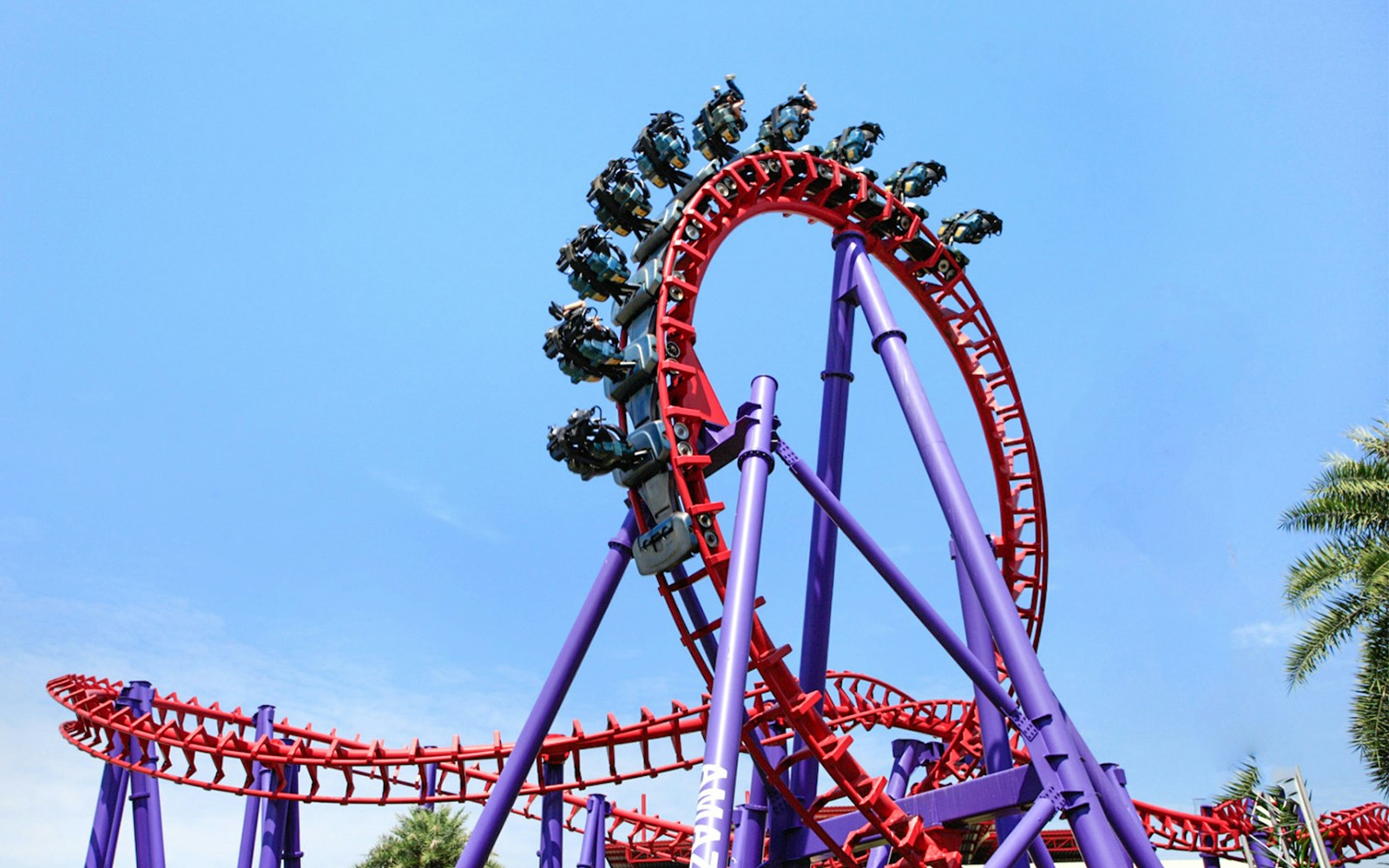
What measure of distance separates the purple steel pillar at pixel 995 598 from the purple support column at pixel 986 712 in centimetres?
105

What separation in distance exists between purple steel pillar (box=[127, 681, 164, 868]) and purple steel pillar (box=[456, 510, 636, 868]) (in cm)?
350

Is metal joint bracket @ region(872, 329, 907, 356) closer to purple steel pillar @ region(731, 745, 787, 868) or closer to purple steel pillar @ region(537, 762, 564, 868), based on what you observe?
purple steel pillar @ region(731, 745, 787, 868)

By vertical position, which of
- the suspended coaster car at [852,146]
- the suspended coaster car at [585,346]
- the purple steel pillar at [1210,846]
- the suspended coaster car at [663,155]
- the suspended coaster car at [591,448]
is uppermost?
the suspended coaster car at [852,146]

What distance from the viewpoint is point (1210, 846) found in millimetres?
14680

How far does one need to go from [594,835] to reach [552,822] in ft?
4.77

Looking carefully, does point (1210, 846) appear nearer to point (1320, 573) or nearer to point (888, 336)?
point (1320, 573)

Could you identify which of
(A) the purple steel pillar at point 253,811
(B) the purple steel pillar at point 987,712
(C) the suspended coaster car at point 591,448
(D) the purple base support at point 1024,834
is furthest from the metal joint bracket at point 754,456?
(A) the purple steel pillar at point 253,811

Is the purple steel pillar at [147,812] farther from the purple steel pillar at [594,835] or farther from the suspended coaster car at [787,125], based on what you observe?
the suspended coaster car at [787,125]

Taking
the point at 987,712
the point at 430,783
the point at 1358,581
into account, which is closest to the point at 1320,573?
the point at 1358,581

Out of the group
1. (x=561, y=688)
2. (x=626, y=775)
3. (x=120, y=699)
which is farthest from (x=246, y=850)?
(x=561, y=688)

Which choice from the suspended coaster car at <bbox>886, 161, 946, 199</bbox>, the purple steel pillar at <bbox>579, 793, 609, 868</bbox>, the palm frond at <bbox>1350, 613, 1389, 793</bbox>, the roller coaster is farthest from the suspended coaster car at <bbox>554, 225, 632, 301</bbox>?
the palm frond at <bbox>1350, 613, 1389, 793</bbox>

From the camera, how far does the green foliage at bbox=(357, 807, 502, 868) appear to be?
1909 cm

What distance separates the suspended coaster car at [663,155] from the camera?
11.3m

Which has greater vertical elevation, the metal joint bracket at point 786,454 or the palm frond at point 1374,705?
the metal joint bracket at point 786,454
